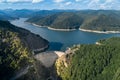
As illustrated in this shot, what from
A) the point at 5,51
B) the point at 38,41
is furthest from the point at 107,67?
the point at 38,41

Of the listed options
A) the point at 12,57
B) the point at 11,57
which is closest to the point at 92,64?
the point at 12,57

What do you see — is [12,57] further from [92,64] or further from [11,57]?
[92,64]

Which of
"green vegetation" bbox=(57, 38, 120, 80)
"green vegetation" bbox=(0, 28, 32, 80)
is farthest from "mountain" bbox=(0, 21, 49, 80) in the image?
"green vegetation" bbox=(57, 38, 120, 80)

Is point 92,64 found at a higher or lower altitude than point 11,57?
lower

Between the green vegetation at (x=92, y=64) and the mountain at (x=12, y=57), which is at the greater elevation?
the mountain at (x=12, y=57)

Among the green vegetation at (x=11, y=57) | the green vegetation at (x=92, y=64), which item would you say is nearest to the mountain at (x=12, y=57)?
the green vegetation at (x=11, y=57)

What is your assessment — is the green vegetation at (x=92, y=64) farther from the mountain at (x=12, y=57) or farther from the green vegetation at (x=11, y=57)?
the green vegetation at (x=11, y=57)

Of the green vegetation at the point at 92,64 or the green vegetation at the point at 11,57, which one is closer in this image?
the green vegetation at the point at 11,57

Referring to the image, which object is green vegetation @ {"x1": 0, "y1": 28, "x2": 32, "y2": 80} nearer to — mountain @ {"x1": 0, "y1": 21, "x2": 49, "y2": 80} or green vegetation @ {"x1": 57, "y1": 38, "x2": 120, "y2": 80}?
mountain @ {"x1": 0, "y1": 21, "x2": 49, "y2": 80}
